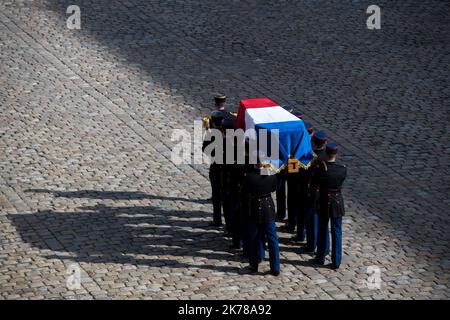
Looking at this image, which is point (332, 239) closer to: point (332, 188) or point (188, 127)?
point (332, 188)

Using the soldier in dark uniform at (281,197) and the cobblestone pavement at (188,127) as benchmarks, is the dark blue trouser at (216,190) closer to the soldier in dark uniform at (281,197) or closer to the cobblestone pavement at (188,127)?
the cobblestone pavement at (188,127)

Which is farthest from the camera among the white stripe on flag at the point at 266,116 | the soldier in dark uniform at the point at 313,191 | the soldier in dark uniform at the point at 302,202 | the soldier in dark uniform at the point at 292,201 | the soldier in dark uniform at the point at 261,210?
the white stripe on flag at the point at 266,116

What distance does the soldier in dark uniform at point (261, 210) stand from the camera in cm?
1353

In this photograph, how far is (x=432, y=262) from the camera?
13.7 meters

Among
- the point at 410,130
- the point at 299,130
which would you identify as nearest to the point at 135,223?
the point at 299,130

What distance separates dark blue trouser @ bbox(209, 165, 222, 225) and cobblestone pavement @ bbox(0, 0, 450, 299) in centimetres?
27

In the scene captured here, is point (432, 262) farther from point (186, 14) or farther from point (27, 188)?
point (186, 14)

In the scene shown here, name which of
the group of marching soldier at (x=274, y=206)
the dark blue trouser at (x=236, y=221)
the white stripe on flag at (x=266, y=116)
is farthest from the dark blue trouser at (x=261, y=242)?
the white stripe on flag at (x=266, y=116)

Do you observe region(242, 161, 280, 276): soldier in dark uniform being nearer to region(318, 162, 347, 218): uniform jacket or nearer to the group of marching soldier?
the group of marching soldier

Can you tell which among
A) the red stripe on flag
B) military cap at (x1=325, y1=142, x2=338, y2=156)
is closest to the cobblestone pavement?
the red stripe on flag

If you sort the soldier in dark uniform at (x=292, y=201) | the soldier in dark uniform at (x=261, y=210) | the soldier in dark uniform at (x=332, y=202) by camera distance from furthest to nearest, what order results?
1. the soldier in dark uniform at (x=292, y=201)
2. the soldier in dark uniform at (x=332, y=202)
3. the soldier in dark uniform at (x=261, y=210)

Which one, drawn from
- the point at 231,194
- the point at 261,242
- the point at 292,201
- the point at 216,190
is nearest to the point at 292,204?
the point at 292,201

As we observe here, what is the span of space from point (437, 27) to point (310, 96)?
4.97 metres

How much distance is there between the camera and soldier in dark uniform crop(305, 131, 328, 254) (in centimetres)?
1384
